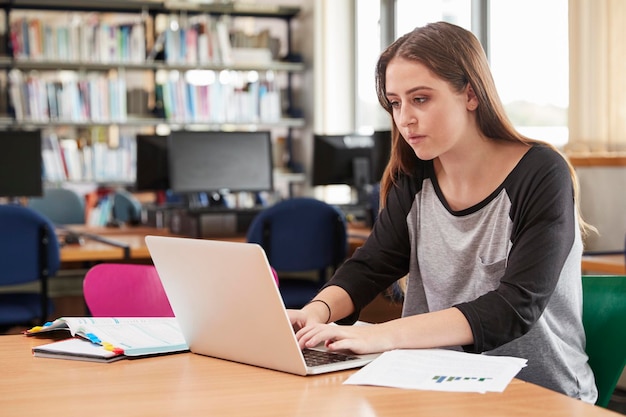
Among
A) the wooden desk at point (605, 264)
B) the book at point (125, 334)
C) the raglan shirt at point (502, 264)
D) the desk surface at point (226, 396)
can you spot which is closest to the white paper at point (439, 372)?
the desk surface at point (226, 396)

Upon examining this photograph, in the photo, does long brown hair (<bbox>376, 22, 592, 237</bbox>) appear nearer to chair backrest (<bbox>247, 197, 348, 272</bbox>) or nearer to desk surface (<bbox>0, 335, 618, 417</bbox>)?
desk surface (<bbox>0, 335, 618, 417</bbox>)

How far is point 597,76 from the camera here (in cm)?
367

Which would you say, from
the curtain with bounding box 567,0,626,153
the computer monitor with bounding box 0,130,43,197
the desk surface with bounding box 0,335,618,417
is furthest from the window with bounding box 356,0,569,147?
the desk surface with bounding box 0,335,618,417

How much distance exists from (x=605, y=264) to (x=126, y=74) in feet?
14.5

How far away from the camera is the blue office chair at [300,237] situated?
149 inches

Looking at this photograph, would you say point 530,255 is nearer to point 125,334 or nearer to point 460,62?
point 460,62

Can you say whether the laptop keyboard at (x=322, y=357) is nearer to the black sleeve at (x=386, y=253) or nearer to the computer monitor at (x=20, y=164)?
the black sleeve at (x=386, y=253)

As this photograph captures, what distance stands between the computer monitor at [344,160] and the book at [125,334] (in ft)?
10.6

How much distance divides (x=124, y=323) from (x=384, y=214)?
58 centimetres

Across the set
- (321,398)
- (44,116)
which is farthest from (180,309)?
(44,116)

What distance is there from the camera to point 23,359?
1446 mm

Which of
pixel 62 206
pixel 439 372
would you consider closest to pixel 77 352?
pixel 439 372

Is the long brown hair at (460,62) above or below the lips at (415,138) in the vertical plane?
above

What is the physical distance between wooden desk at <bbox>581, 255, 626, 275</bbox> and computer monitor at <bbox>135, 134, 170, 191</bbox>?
7.79 feet
